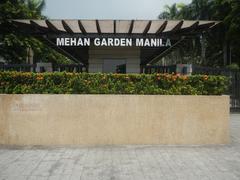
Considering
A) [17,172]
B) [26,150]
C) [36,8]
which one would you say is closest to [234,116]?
[26,150]

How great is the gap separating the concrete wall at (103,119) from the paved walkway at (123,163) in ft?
0.97

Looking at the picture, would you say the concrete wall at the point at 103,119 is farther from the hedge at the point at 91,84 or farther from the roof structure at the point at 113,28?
the roof structure at the point at 113,28

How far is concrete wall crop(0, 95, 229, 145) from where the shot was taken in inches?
343

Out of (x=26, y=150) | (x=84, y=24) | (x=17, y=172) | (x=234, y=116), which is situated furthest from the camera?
(x=234, y=116)

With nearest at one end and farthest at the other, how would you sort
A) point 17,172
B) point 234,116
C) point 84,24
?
1. point 17,172
2. point 84,24
3. point 234,116

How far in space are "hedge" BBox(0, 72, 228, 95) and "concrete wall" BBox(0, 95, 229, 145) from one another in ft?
0.80

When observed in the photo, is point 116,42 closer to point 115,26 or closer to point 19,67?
point 115,26

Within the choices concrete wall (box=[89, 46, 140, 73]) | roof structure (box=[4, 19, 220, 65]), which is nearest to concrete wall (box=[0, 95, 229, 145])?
roof structure (box=[4, 19, 220, 65])

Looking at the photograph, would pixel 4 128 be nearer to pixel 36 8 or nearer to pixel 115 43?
pixel 115 43

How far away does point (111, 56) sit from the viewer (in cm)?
1494

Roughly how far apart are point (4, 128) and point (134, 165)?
354cm

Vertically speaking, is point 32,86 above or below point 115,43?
below

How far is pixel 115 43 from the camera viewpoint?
12.6 meters

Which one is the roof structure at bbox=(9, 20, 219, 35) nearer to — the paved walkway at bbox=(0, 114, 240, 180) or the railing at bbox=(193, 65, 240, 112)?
the paved walkway at bbox=(0, 114, 240, 180)
